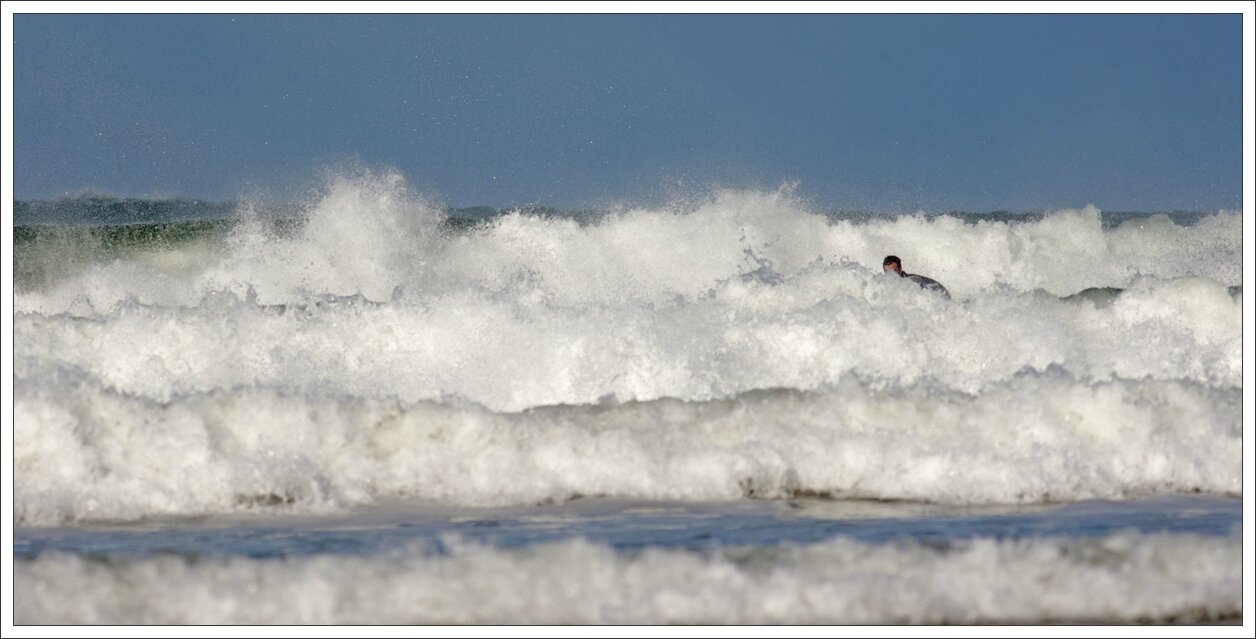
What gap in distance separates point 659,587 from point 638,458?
2.00m

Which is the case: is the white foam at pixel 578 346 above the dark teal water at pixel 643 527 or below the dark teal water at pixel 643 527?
above

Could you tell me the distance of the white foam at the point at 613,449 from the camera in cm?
702

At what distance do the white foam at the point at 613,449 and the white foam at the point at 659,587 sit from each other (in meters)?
1.27

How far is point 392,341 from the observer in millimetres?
10672

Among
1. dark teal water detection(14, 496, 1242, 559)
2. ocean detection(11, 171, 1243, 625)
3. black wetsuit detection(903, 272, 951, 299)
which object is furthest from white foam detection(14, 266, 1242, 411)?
dark teal water detection(14, 496, 1242, 559)

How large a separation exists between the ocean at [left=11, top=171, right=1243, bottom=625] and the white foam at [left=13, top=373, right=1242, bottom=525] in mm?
16

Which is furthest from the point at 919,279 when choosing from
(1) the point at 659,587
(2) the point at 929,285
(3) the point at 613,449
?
(1) the point at 659,587

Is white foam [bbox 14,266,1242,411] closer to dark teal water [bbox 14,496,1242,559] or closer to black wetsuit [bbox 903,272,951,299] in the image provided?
black wetsuit [bbox 903,272,951,299]

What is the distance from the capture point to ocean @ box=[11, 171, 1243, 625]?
537cm

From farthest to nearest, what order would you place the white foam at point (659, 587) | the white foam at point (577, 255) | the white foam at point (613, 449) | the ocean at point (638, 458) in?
the white foam at point (577, 255)
the white foam at point (613, 449)
the ocean at point (638, 458)
the white foam at point (659, 587)

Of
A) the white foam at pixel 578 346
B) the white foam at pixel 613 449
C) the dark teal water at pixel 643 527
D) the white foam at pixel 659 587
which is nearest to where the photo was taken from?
the white foam at pixel 659 587

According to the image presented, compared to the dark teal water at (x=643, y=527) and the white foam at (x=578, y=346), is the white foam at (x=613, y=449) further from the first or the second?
the white foam at (x=578, y=346)

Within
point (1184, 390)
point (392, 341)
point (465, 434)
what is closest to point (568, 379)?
point (392, 341)

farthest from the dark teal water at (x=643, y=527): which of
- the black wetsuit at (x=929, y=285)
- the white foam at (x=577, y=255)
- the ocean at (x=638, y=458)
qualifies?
the white foam at (x=577, y=255)
